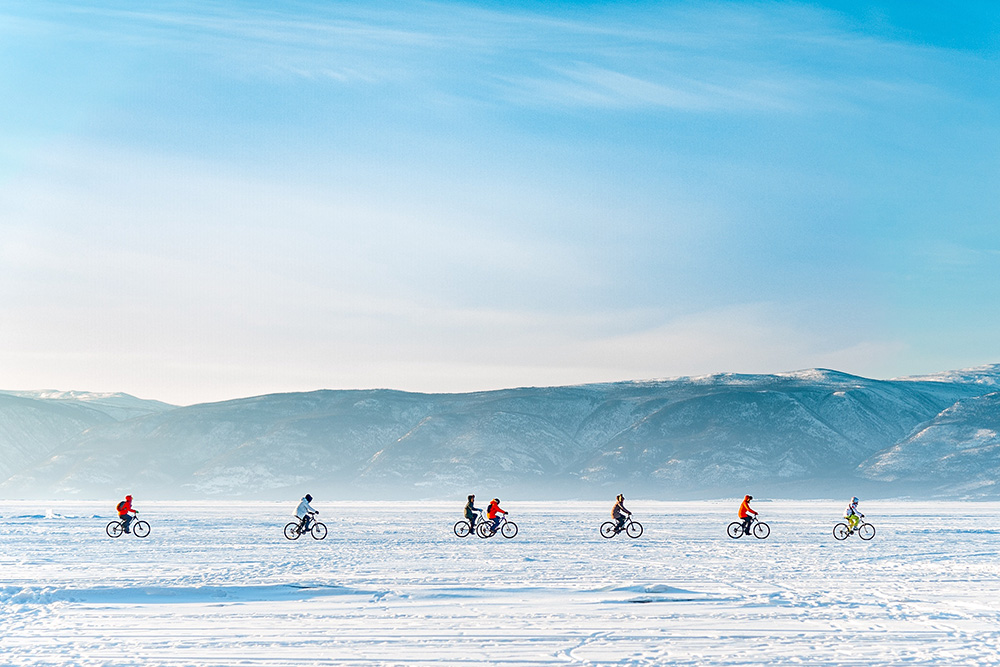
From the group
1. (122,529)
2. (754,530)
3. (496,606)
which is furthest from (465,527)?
(496,606)

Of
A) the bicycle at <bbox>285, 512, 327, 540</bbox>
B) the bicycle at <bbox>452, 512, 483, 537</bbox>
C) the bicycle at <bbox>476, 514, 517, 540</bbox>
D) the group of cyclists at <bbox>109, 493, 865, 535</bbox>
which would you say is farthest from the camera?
the bicycle at <bbox>452, 512, 483, 537</bbox>

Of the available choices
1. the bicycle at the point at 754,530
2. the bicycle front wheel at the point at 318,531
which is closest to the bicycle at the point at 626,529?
the bicycle at the point at 754,530

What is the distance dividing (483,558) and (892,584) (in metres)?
11.1

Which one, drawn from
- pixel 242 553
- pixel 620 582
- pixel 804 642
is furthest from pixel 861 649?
pixel 242 553

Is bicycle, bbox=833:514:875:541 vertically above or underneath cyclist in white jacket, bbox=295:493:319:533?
underneath

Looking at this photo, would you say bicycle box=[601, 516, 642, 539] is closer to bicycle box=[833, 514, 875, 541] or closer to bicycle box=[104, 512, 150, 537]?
bicycle box=[833, 514, 875, 541]

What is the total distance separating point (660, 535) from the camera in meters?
41.7

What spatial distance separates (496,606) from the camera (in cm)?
1756

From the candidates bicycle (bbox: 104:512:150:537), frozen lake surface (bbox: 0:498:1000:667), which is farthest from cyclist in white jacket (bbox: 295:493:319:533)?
bicycle (bbox: 104:512:150:537)

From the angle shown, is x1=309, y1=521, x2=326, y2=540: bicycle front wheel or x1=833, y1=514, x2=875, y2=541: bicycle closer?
→ x1=309, y1=521, x2=326, y2=540: bicycle front wheel

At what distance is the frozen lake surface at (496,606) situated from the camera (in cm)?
1315

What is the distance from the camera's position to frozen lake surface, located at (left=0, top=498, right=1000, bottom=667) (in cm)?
1315

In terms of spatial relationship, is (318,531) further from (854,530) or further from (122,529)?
(854,530)

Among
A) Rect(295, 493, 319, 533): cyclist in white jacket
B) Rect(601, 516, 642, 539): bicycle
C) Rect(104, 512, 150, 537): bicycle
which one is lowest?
Rect(104, 512, 150, 537): bicycle
